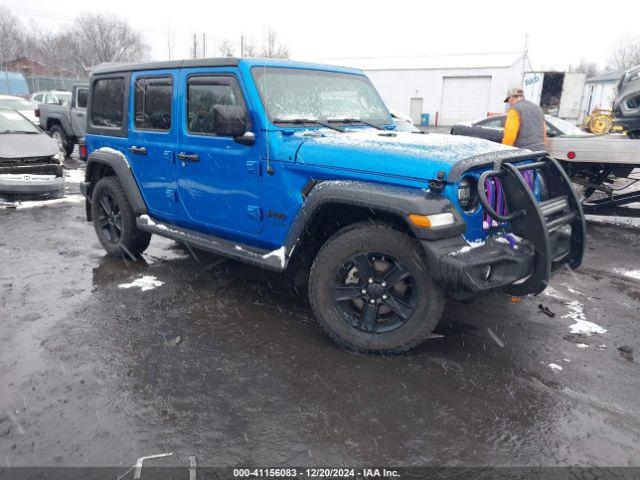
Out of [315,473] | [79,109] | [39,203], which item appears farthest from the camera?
[79,109]

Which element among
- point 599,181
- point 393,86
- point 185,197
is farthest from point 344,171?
point 393,86

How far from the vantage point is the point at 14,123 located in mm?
9109

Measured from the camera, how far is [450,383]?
327 cm

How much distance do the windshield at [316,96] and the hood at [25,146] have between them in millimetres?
5988

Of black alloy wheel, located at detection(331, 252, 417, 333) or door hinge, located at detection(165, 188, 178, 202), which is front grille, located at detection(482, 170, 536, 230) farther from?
door hinge, located at detection(165, 188, 178, 202)

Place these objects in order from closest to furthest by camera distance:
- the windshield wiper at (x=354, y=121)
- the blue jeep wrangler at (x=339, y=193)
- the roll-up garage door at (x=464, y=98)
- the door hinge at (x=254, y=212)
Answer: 1. the blue jeep wrangler at (x=339, y=193)
2. the door hinge at (x=254, y=212)
3. the windshield wiper at (x=354, y=121)
4. the roll-up garage door at (x=464, y=98)

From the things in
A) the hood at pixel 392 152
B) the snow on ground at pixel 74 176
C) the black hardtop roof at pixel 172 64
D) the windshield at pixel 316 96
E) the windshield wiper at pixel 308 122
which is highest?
the black hardtop roof at pixel 172 64

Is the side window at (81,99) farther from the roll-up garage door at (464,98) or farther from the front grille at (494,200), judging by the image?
the roll-up garage door at (464,98)

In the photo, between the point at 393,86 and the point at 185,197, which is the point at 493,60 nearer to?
the point at 393,86

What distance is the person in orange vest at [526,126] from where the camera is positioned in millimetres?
6703

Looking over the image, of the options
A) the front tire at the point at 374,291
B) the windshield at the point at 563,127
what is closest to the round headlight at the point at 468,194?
the front tire at the point at 374,291

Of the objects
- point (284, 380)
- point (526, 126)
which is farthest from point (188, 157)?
point (526, 126)

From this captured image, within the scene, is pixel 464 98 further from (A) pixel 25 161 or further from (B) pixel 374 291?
(B) pixel 374 291

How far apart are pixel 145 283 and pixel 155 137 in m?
1.41
